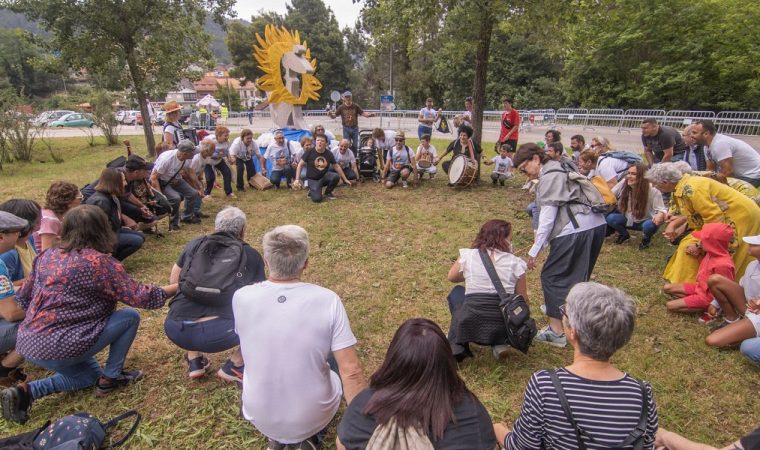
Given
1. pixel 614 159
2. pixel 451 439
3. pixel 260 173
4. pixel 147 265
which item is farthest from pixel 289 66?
pixel 451 439

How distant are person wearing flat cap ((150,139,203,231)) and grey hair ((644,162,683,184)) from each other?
6.31 meters

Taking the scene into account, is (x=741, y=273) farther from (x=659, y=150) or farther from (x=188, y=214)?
(x=188, y=214)

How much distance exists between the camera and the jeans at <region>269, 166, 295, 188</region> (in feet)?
29.8

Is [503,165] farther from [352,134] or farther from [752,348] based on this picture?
[752,348]

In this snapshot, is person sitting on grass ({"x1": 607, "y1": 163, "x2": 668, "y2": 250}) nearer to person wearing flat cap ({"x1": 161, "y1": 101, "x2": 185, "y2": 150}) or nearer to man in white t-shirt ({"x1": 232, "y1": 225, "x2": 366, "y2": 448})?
man in white t-shirt ({"x1": 232, "y1": 225, "x2": 366, "y2": 448})

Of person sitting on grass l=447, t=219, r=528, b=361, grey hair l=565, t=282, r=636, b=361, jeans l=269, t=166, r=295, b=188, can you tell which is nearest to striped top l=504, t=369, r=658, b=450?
grey hair l=565, t=282, r=636, b=361

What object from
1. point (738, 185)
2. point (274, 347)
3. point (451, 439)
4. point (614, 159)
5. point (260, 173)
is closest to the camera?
point (451, 439)

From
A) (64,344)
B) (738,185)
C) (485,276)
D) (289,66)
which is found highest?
(289,66)

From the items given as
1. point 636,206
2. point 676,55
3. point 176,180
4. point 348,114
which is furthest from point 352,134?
point 676,55

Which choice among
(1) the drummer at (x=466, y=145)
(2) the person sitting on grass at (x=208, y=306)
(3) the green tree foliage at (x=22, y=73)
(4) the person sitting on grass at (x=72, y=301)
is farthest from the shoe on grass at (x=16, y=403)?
(3) the green tree foliage at (x=22, y=73)

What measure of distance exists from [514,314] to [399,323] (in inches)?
54.2

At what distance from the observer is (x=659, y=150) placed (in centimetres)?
661

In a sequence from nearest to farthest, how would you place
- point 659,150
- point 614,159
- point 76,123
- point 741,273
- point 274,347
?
point 274,347, point 741,273, point 614,159, point 659,150, point 76,123

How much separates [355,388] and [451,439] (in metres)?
0.74
